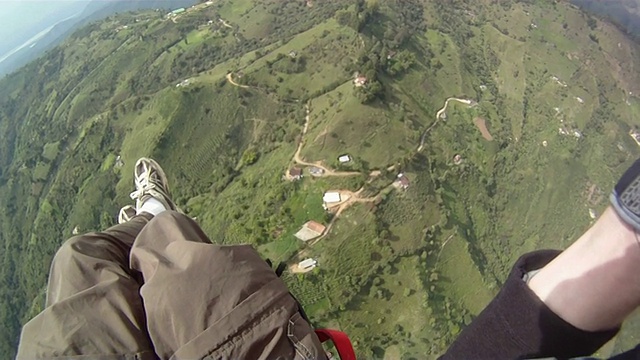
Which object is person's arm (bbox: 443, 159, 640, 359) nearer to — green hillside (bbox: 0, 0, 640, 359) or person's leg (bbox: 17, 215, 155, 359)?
person's leg (bbox: 17, 215, 155, 359)

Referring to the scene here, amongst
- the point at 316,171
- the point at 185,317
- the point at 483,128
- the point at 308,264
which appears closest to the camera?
the point at 185,317

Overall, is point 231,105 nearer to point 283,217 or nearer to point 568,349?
point 283,217

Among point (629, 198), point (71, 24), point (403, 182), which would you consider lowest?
point (403, 182)

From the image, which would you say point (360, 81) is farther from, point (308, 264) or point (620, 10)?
point (620, 10)

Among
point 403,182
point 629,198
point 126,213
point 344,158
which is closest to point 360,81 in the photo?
point 344,158

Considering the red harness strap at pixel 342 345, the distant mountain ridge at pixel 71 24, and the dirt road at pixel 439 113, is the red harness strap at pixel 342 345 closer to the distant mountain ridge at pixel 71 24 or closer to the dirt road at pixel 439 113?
the dirt road at pixel 439 113

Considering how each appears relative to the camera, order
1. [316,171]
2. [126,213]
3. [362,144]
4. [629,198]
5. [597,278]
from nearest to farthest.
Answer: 1. [629,198]
2. [597,278]
3. [126,213]
4. [316,171]
5. [362,144]

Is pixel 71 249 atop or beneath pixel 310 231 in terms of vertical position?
atop
